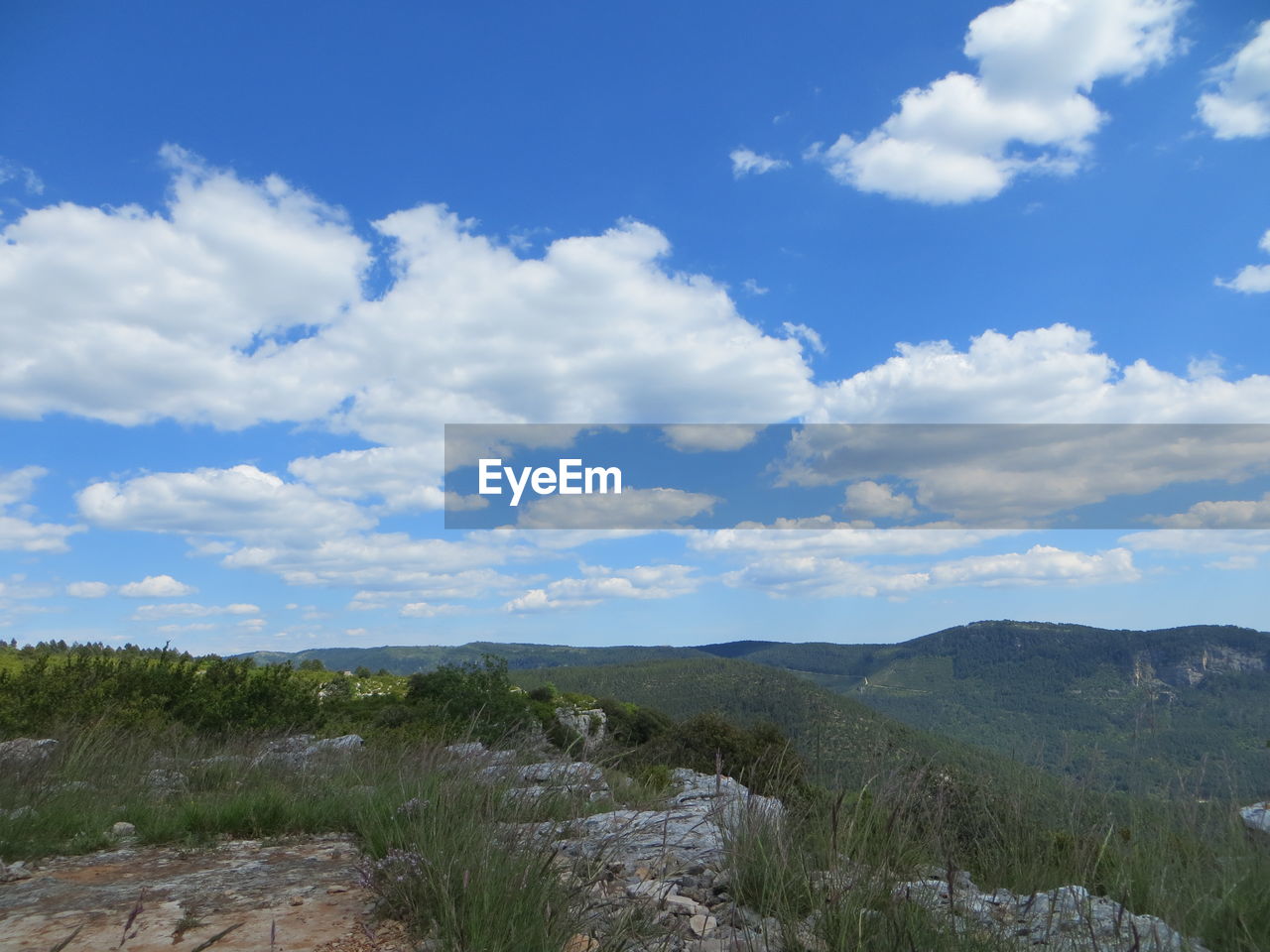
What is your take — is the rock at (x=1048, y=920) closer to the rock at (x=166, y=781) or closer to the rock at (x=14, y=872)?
the rock at (x=14, y=872)

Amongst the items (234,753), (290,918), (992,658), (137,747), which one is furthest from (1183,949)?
(992,658)

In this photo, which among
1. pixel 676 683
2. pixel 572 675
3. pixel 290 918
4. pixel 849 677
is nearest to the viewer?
pixel 290 918

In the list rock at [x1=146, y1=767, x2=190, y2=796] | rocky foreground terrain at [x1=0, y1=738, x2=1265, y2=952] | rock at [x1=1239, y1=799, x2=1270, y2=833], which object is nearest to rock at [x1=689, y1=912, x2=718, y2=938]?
rocky foreground terrain at [x1=0, y1=738, x2=1265, y2=952]

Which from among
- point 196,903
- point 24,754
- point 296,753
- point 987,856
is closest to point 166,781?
point 296,753

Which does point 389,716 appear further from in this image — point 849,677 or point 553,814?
point 849,677

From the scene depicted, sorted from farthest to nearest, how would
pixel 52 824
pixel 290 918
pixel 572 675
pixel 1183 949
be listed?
pixel 572 675 → pixel 52 824 → pixel 290 918 → pixel 1183 949
